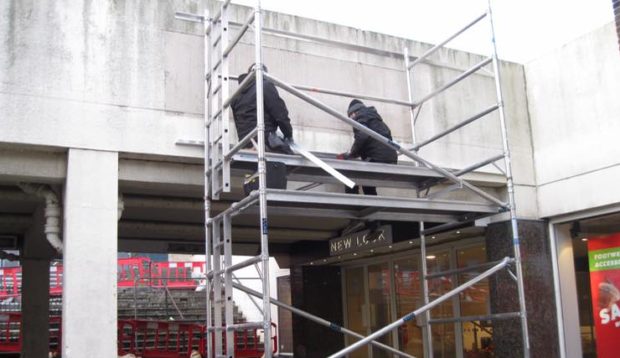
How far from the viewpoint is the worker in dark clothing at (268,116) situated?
22.8 ft

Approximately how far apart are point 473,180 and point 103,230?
4.85 meters

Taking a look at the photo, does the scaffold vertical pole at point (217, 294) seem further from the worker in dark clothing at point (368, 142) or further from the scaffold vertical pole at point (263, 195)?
the worker in dark clothing at point (368, 142)

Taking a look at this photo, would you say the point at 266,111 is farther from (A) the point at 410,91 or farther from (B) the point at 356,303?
(B) the point at 356,303

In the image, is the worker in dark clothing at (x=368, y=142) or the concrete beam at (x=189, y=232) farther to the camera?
the concrete beam at (x=189, y=232)

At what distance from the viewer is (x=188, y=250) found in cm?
1341

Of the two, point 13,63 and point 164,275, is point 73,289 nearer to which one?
point 13,63

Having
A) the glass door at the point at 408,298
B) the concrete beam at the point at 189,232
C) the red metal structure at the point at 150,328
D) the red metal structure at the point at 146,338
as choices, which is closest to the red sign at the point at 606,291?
the glass door at the point at 408,298

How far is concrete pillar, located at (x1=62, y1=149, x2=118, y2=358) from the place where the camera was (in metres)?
6.84

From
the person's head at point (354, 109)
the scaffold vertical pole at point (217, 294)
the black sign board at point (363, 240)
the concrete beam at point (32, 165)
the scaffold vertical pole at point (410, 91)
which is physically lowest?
the scaffold vertical pole at point (217, 294)

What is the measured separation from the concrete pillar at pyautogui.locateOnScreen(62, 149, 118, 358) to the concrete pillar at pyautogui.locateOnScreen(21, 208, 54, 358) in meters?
5.60

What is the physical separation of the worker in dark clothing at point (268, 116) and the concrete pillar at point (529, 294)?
3.72 metres

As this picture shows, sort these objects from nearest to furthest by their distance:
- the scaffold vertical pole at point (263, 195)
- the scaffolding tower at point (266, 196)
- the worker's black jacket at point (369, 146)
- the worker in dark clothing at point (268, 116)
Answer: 1. the scaffold vertical pole at point (263, 195)
2. the scaffolding tower at point (266, 196)
3. the worker in dark clothing at point (268, 116)
4. the worker's black jacket at point (369, 146)

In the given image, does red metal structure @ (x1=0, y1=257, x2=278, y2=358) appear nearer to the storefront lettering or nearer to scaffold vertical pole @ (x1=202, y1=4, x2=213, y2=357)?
scaffold vertical pole @ (x1=202, y1=4, x2=213, y2=357)

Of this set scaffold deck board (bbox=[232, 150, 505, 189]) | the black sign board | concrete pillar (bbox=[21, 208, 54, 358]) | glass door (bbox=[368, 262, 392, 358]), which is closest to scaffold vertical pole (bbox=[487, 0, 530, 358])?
scaffold deck board (bbox=[232, 150, 505, 189])
